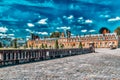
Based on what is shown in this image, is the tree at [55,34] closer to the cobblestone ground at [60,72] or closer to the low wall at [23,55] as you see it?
the low wall at [23,55]

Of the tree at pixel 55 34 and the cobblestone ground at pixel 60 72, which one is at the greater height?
the tree at pixel 55 34

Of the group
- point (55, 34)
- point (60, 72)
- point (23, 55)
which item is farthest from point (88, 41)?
point (60, 72)

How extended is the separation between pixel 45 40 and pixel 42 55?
12974cm

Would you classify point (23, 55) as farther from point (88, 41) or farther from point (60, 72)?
point (88, 41)

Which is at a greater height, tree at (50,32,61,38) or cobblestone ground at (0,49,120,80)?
tree at (50,32,61,38)

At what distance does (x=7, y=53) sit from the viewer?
19969 mm

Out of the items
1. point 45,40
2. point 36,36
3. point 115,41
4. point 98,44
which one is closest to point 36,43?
point 45,40

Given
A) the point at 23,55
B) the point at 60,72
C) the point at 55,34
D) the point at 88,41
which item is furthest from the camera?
the point at 55,34

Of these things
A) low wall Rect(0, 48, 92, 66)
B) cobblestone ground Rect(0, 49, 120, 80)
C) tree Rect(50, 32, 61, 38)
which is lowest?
cobblestone ground Rect(0, 49, 120, 80)

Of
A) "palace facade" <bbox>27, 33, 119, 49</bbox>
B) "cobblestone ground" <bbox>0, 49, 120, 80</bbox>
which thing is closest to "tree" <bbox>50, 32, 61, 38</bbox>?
"palace facade" <bbox>27, 33, 119, 49</bbox>

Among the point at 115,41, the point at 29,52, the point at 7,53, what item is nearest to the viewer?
the point at 7,53

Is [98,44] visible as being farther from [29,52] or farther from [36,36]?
[29,52]

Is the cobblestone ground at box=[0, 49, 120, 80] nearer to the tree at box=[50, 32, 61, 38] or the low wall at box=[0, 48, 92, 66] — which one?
the low wall at box=[0, 48, 92, 66]

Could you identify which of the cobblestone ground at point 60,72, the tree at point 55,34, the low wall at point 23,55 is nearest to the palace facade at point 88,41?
the tree at point 55,34
